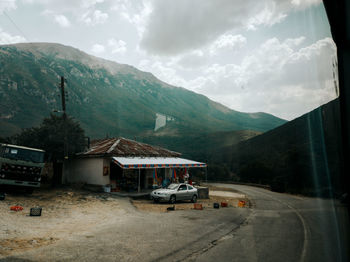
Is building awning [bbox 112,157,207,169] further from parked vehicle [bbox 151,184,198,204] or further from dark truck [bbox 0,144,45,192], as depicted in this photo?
dark truck [bbox 0,144,45,192]

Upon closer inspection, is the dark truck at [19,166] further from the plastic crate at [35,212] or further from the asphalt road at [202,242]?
the asphalt road at [202,242]

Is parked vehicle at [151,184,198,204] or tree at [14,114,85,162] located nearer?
parked vehicle at [151,184,198,204]

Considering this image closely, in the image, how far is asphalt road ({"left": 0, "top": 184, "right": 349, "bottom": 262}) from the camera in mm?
5875

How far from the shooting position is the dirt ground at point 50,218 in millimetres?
7402

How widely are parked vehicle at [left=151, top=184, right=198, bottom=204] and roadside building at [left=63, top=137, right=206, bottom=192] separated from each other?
250 centimetres

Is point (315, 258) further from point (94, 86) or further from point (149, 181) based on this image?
point (94, 86)

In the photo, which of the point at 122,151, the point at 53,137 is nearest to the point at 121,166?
the point at 122,151

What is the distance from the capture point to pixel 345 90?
95.8 inches

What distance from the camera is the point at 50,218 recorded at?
1102 centimetres

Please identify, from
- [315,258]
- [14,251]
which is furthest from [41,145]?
[315,258]

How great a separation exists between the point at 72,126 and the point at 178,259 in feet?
64.0

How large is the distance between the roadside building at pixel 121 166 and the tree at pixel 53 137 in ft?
5.39

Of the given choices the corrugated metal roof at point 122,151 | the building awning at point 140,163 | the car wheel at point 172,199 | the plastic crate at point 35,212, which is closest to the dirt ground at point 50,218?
the plastic crate at point 35,212

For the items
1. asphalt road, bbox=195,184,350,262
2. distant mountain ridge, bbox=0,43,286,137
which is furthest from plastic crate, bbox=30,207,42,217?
distant mountain ridge, bbox=0,43,286,137
